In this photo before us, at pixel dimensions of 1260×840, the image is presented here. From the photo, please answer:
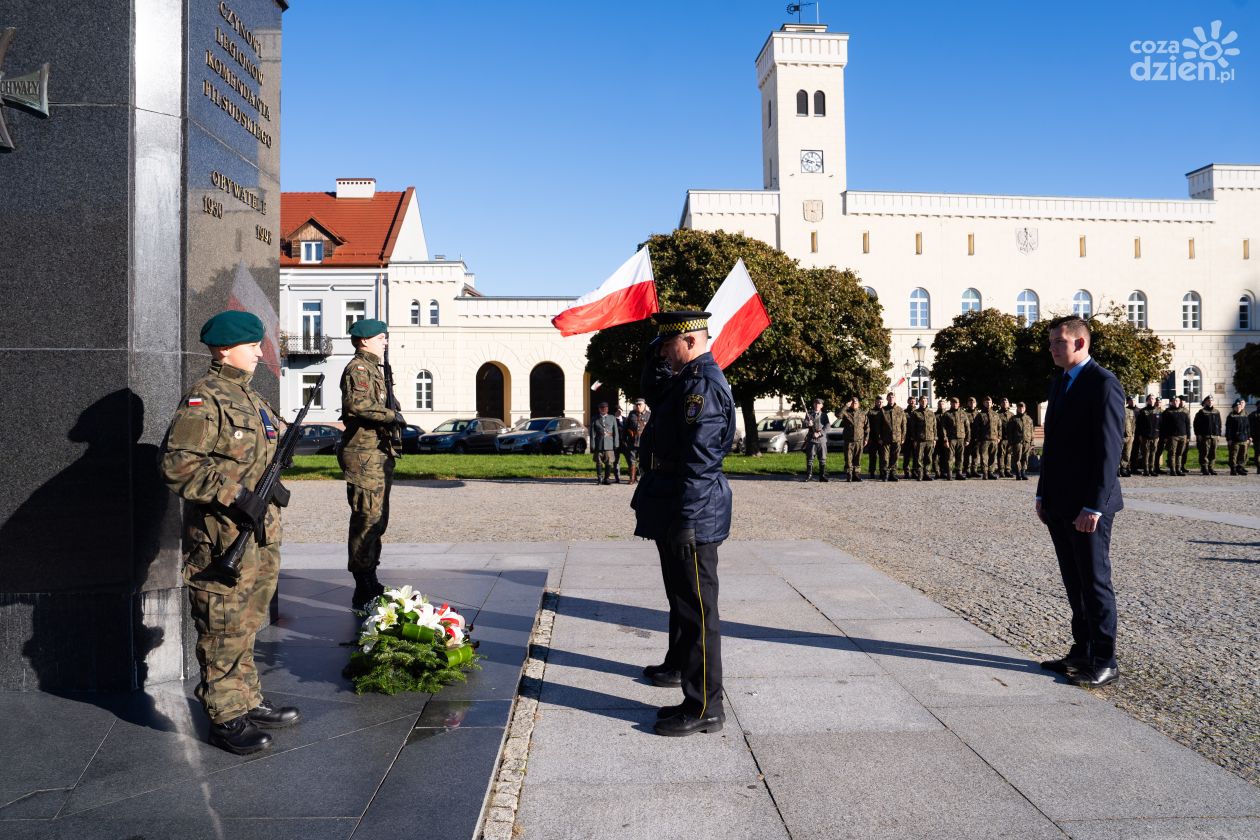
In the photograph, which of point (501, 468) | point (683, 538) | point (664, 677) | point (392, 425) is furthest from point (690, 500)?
point (501, 468)

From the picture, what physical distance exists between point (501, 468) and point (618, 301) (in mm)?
14790

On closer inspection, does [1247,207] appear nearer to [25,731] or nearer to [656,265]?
[656,265]

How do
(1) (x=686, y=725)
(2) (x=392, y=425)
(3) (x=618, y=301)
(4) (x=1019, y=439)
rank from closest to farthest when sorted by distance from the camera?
(1) (x=686, y=725) < (2) (x=392, y=425) < (3) (x=618, y=301) < (4) (x=1019, y=439)

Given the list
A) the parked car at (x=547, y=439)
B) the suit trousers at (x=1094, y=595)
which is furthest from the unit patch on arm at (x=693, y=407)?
the parked car at (x=547, y=439)

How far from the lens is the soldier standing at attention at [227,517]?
3.69 meters

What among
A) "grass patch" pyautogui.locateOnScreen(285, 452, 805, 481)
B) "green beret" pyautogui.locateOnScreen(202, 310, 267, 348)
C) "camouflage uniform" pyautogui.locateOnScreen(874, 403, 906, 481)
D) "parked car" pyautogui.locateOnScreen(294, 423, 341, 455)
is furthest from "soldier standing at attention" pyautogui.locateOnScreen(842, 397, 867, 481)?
"parked car" pyautogui.locateOnScreen(294, 423, 341, 455)

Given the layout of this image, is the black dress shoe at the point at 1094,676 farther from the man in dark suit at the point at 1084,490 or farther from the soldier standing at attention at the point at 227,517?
the soldier standing at attention at the point at 227,517

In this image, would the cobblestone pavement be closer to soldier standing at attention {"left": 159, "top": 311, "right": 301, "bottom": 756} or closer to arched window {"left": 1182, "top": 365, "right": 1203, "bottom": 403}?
soldier standing at attention {"left": 159, "top": 311, "right": 301, "bottom": 756}

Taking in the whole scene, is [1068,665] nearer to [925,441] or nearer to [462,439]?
[925,441]

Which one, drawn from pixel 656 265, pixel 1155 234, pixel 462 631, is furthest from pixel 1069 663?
pixel 1155 234

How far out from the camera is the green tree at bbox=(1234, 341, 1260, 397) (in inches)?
1929

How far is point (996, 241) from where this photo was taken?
172 feet

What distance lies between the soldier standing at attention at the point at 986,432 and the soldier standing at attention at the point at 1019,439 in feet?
0.95

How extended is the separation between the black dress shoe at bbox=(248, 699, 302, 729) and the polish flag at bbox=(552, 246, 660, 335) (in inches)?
266
